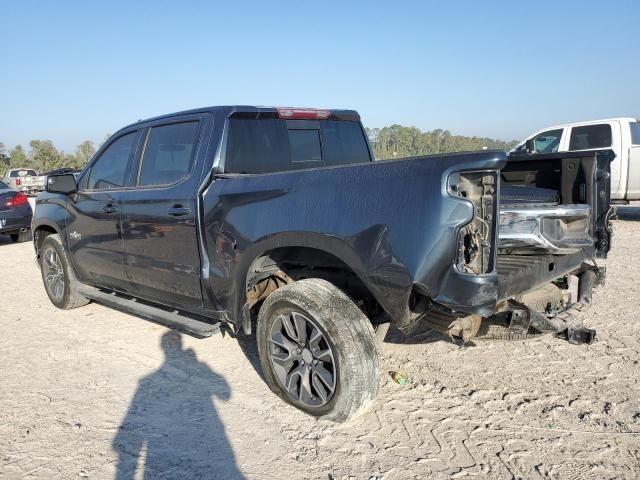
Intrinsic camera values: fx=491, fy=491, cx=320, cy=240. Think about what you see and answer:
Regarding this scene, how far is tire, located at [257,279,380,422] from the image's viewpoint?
2.80 meters

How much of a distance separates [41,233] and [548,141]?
10388 millimetres

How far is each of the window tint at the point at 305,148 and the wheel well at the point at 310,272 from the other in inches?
37.4

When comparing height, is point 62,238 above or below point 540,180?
below

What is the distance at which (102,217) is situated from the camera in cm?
446

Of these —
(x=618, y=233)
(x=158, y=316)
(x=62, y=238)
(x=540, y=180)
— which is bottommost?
(x=618, y=233)

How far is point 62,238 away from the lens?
5.21 meters

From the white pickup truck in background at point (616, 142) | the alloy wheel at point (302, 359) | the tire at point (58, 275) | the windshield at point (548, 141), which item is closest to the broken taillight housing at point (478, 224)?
the alloy wheel at point (302, 359)

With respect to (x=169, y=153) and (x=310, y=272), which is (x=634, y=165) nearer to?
(x=310, y=272)

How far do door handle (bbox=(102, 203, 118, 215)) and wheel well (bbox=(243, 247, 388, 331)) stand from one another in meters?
1.59

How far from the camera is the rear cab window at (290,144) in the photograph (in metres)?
3.64

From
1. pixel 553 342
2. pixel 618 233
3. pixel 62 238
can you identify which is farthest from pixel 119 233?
pixel 618 233

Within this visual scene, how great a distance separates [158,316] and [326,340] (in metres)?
1.73

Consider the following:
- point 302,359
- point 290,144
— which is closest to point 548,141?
point 290,144

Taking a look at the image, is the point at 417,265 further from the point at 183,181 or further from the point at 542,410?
the point at 183,181
